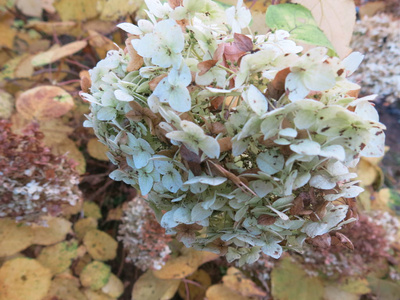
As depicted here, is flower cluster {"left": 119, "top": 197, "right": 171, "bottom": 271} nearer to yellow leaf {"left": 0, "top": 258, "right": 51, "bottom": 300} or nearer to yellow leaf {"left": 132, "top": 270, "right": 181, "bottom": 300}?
yellow leaf {"left": 132, "top": 270, "right": 181, "bottom": 300}

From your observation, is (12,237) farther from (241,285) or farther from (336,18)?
(336,18)

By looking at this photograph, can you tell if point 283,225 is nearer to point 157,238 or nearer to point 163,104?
point 163,104

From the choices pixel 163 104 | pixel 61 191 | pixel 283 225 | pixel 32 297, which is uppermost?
pixel 163 104

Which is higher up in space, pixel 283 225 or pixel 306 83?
pixel 306 83

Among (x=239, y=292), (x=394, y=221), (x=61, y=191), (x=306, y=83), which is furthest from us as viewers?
(x=394, y=221)

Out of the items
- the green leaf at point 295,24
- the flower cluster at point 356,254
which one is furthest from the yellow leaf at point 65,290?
the green leaf at point 295,24

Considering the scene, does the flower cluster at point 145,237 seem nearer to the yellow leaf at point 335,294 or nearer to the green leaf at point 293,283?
the green leaf at point 293,283

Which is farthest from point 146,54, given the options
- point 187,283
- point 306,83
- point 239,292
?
point 187,283
